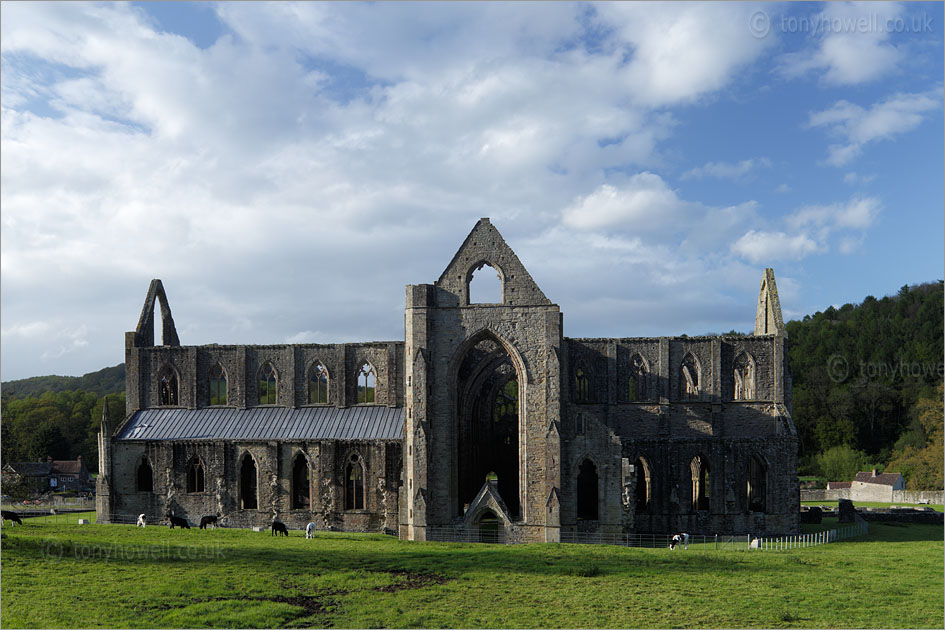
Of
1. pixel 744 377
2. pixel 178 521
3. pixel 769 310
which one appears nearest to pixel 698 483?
pixel 744 377

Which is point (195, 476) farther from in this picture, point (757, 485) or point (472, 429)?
point (757, 485)

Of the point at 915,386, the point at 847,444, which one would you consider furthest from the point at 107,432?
the point at 915,386

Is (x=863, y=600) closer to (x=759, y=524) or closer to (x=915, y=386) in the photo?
(x=759, y=524)

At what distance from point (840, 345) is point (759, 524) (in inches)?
3168

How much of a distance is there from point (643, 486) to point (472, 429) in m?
10.6

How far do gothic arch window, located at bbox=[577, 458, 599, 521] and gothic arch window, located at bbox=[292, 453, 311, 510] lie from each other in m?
15.3

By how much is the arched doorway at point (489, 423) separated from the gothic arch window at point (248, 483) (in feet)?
40.6

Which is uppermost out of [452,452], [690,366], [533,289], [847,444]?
[533,289]

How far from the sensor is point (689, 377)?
1804 inches

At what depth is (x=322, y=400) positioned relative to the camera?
48.3 meters

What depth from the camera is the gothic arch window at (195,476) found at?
44594 millimetres

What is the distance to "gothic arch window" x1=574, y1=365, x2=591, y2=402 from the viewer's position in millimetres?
45875

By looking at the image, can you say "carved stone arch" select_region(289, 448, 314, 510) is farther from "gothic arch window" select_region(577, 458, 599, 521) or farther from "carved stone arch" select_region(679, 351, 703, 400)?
"carved stone arch" select_region(679, 351, 703, 400)

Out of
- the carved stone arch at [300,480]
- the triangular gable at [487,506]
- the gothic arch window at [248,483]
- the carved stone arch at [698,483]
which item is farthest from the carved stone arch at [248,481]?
the carved stone arch at [698,483]
